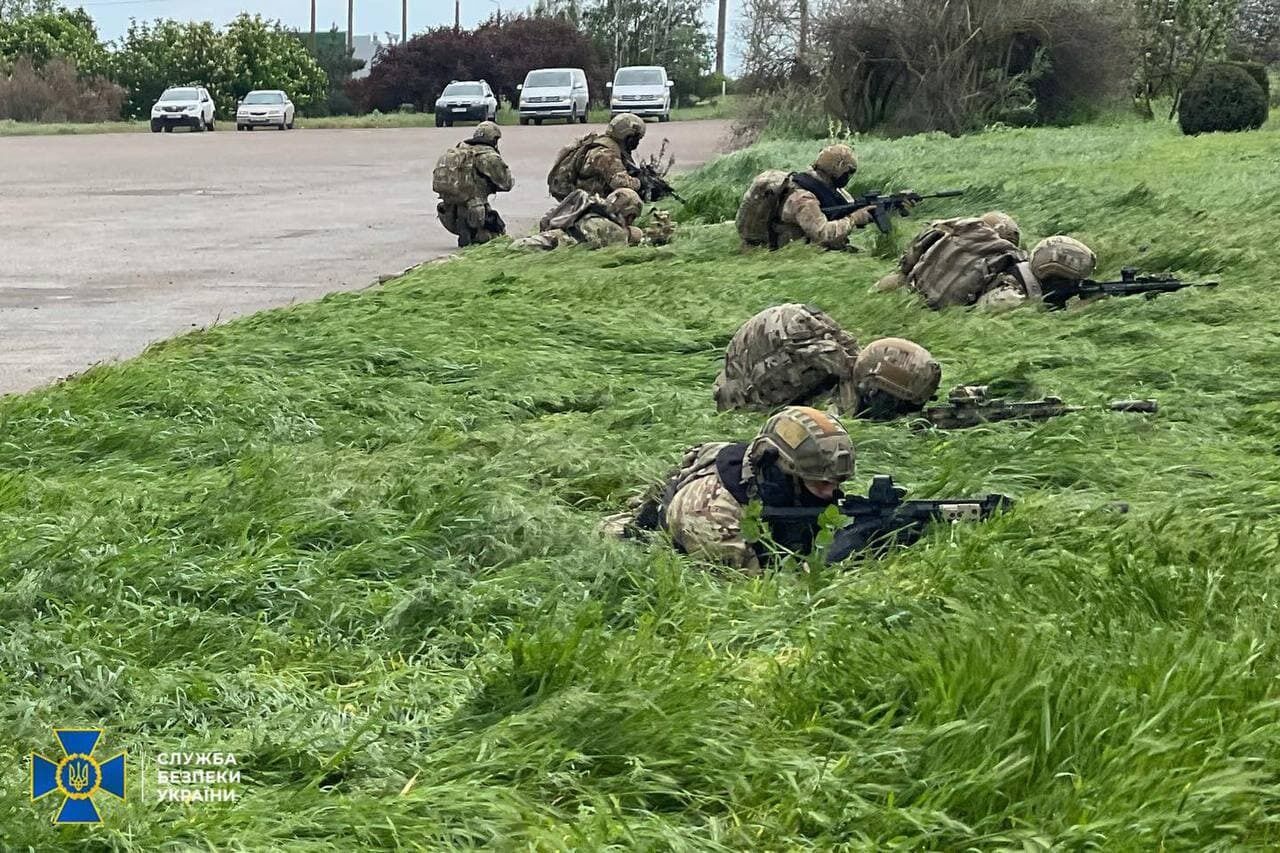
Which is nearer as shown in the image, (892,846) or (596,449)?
(892,846)

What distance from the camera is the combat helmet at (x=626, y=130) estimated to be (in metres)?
15.3

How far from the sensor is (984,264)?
382 inches

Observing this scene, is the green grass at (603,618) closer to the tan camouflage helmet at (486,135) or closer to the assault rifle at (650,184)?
the tan camouflage helmet at (486,135)

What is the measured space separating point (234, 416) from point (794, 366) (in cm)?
234

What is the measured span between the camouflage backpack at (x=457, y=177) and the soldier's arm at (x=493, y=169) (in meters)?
0.08

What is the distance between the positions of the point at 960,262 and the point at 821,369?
298 centimetres

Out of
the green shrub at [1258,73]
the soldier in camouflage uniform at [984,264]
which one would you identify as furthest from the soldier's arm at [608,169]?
the green shrub at [1258,73]

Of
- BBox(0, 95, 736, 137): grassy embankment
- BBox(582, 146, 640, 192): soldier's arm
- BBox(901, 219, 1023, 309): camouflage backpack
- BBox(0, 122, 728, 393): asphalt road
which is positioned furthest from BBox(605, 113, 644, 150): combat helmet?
BBox(0, 95, 736, 137): grassy embankment

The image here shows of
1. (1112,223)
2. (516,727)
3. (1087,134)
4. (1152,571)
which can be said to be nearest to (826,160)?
(1112,223)

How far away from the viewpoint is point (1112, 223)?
1244cm

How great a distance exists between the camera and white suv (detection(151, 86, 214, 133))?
1672 inches

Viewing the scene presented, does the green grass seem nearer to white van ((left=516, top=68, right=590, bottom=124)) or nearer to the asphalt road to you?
the asphalt road

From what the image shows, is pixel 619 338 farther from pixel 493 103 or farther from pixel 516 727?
pixel 493 103

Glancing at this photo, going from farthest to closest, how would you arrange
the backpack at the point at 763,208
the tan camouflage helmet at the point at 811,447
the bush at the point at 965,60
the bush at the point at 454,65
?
the bush at the point at 454,65, the bush at the point at 965,60, the backpack at the point at 763,208, the tan camouflage helmet at the point at 811,447
